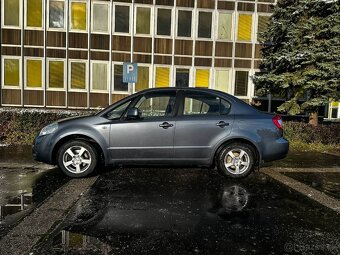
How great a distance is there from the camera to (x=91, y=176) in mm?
6691

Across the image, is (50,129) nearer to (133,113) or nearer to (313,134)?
(133,113)

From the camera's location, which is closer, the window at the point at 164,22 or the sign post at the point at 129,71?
the sign post at the point at 129,71

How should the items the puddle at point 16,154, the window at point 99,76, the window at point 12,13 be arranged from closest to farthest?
the puddle at point 16,154
the window at point 12,13
the window at point 99,76

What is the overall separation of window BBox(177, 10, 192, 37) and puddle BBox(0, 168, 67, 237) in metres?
16.7

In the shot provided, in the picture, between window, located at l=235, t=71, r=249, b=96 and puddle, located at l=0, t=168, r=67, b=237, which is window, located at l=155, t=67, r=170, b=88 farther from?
puddle, located at l=0, t=168, r=67, b=237

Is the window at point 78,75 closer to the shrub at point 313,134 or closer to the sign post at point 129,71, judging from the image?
the sign post at point 129,71

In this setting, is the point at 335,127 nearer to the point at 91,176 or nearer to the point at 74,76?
the point at 91,176

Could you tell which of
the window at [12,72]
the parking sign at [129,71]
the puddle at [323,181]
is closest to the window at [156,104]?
the puddle at [323,181]

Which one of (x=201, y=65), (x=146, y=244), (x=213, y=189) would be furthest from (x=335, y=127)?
(x=201, y=65)

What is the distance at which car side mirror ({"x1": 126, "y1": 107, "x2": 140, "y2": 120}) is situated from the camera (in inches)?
253

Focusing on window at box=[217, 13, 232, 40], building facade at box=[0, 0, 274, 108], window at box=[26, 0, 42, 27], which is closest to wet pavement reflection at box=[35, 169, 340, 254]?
building facade at box=[0, 0, 274, 108]

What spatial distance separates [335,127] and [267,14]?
13.1 meters

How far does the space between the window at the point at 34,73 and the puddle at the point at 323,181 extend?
17.9m

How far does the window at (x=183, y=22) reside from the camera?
22109 mm
